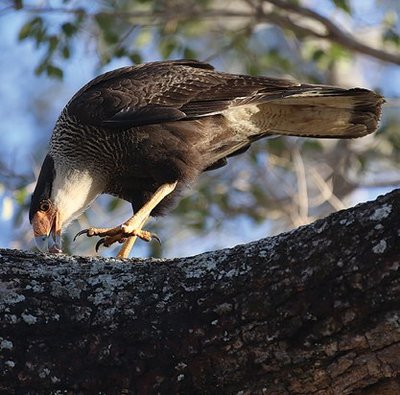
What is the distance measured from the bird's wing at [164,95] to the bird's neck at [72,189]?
37 cm

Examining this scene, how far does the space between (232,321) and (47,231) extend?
291 cm

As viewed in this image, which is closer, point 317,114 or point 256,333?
point 256,333

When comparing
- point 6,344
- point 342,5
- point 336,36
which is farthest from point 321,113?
point 6,344

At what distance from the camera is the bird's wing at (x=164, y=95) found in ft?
16.2

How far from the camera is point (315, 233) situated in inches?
105

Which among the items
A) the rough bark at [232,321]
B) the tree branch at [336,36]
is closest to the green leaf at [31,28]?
the tree branch at [336,36]

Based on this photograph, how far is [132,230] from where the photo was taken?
475 cm

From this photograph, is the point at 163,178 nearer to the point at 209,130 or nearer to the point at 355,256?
the point at 209,130

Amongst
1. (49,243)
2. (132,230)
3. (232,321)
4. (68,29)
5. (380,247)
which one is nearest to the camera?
(380,247)

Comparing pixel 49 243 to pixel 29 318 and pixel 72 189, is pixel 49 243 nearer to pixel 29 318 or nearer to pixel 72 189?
pixel 72 189

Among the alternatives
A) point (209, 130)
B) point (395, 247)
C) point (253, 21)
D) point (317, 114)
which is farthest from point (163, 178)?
point (253, 21)

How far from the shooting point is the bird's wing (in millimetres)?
4949

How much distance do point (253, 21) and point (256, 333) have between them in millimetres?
5643

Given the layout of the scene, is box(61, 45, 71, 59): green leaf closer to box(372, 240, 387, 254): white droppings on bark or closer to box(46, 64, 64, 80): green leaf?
box(46, 64, 64, 80): green leaf
